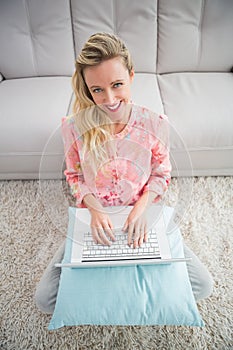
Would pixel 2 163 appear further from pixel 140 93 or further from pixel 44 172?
pixel 140 93

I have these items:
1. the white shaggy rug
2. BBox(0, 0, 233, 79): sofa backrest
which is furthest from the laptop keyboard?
BBox(0, 0, 233, 79): sofa backrest

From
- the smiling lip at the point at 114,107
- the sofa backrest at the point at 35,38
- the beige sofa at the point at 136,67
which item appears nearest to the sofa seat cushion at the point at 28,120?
the beige sofa at the point at 136,67

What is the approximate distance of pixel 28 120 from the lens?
116cm

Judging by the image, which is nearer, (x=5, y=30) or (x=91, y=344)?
(x=91, y=344)

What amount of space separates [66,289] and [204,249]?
629 mm

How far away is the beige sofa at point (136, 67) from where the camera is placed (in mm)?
1152

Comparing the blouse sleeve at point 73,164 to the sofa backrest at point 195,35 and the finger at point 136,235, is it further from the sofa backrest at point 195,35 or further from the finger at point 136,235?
the sofa backrest at point 195,35

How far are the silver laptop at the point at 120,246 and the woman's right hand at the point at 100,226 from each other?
12 mm

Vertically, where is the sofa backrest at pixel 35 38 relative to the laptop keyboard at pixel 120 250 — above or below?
above

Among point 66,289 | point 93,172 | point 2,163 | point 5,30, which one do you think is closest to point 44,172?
point 93,172

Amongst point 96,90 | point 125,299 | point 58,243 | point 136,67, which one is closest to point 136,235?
point 125,299

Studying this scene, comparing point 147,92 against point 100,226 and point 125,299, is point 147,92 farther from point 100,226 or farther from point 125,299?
point 125,299

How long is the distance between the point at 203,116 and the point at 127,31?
58cm

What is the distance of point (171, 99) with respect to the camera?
48.3 inches
